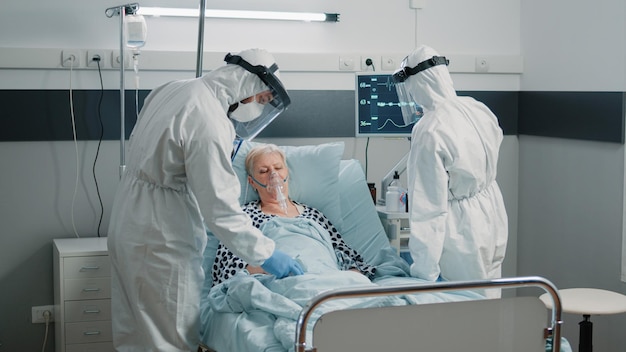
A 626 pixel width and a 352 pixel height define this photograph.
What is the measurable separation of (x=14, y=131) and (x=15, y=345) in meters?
1.13

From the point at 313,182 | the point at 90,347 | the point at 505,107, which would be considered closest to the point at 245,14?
the point at 313,182

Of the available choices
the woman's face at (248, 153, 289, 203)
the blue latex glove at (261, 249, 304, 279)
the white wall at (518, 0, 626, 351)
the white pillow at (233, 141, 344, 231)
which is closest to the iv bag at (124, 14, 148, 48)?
the white pillow at (233, 141, 344, 231)

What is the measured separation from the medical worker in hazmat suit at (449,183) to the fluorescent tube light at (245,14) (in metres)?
1.12

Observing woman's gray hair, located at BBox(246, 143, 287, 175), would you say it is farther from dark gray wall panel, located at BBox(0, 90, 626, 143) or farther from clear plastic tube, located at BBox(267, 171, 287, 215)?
dark gray wall panel, located at BBox(0, 90, 626, 143)

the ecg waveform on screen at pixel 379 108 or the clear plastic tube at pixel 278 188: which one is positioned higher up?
the ecg waveform on screen at pixel 379 108

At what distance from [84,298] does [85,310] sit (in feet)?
0.19

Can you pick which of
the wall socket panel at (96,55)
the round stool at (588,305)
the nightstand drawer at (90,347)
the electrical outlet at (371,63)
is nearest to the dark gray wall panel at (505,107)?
the electrical outlet at (371,63)

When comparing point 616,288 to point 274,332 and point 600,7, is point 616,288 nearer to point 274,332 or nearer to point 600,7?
point 600,7

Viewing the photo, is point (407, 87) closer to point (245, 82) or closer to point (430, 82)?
point (430, 82)

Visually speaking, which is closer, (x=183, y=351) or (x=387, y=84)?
(x=183, y=351)

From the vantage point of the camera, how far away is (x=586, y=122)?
13.9 feet

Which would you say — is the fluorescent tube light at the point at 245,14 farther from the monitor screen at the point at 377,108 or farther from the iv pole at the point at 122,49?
the monitor screen at the point at 377,108

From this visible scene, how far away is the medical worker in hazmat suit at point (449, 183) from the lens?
3.17 metres

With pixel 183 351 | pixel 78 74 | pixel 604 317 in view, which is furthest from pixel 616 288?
pixel 78 74
